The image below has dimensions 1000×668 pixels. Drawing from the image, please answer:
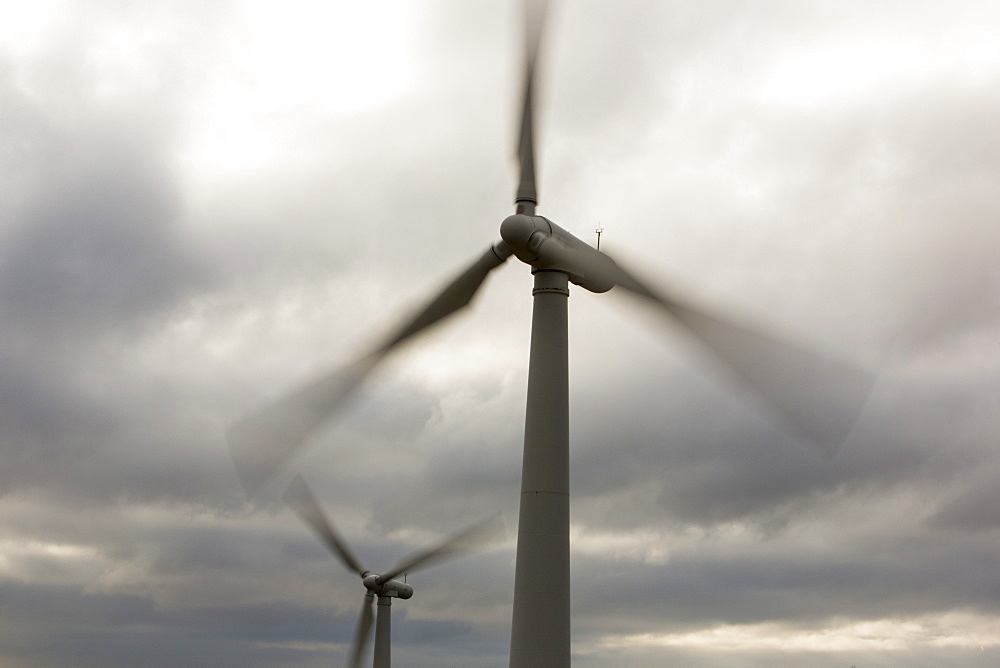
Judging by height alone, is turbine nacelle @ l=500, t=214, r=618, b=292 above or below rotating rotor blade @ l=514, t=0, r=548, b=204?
below

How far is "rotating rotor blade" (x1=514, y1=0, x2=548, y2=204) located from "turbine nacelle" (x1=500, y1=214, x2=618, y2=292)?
1.35 meters

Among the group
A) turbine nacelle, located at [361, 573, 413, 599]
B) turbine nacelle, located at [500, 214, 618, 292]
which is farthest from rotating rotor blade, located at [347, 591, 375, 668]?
turbine nacelle, located at [500, 214, 618, 292]

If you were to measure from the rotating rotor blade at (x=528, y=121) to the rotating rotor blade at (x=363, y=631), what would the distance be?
43331mm

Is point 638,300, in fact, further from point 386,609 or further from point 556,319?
point 386,609

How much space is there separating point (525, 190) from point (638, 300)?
4357 mm

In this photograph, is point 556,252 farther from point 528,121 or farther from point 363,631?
point 363,631

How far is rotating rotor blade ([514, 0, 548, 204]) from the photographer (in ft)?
87.2

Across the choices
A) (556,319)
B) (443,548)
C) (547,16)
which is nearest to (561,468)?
(556,319)

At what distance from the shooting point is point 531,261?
26.3 metres

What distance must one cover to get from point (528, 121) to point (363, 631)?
46572mm

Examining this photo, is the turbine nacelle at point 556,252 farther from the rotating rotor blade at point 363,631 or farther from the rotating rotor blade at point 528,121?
the rotating rotor blade at point 363,631

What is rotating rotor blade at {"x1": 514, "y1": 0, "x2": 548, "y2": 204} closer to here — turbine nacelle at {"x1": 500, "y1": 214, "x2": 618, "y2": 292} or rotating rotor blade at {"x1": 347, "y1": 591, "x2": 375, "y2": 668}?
turbine nacelle at {"x1": 500, "y1": 214, "x2": 618, "y2": 292}

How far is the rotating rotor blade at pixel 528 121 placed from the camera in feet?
87.2

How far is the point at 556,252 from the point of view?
26094 mm
